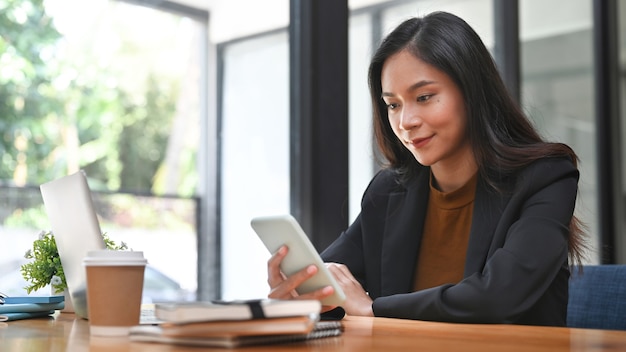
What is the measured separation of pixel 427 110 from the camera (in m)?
1.85

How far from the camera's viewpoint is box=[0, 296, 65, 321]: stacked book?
57.9 inches

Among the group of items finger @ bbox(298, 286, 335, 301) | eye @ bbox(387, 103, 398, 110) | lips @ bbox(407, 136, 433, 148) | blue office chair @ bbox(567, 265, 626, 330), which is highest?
eye @ bbox(387, 103, 398, 110)

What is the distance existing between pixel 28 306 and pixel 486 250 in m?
0.94

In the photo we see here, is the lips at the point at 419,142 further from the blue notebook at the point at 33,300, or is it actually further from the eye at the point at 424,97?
the blue notebook at the point at 33,300

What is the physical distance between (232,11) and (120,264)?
171 centimetres

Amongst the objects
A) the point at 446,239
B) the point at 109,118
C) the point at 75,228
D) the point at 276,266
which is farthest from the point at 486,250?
the point at 109,118

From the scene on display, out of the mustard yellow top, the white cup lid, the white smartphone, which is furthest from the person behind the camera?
the mustard yellow top

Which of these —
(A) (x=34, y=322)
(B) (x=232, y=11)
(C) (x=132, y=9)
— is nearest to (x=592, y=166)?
(B) (x=232, y=11)

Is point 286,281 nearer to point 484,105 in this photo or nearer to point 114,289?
point 114,289

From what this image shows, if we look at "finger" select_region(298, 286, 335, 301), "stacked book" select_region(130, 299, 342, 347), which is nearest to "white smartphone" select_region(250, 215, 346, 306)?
"finger" select_region(298, 286, 335, 301)

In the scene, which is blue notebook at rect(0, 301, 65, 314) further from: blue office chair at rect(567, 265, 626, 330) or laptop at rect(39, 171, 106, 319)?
blue office chair at rect(567, 265, 626, 330)

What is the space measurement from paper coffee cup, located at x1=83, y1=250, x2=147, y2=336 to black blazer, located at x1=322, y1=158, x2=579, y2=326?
0.62m

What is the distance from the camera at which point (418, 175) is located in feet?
6.73

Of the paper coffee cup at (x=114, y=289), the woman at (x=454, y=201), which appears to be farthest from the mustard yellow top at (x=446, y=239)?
the paper coffee cup at (x=114, y=289)
